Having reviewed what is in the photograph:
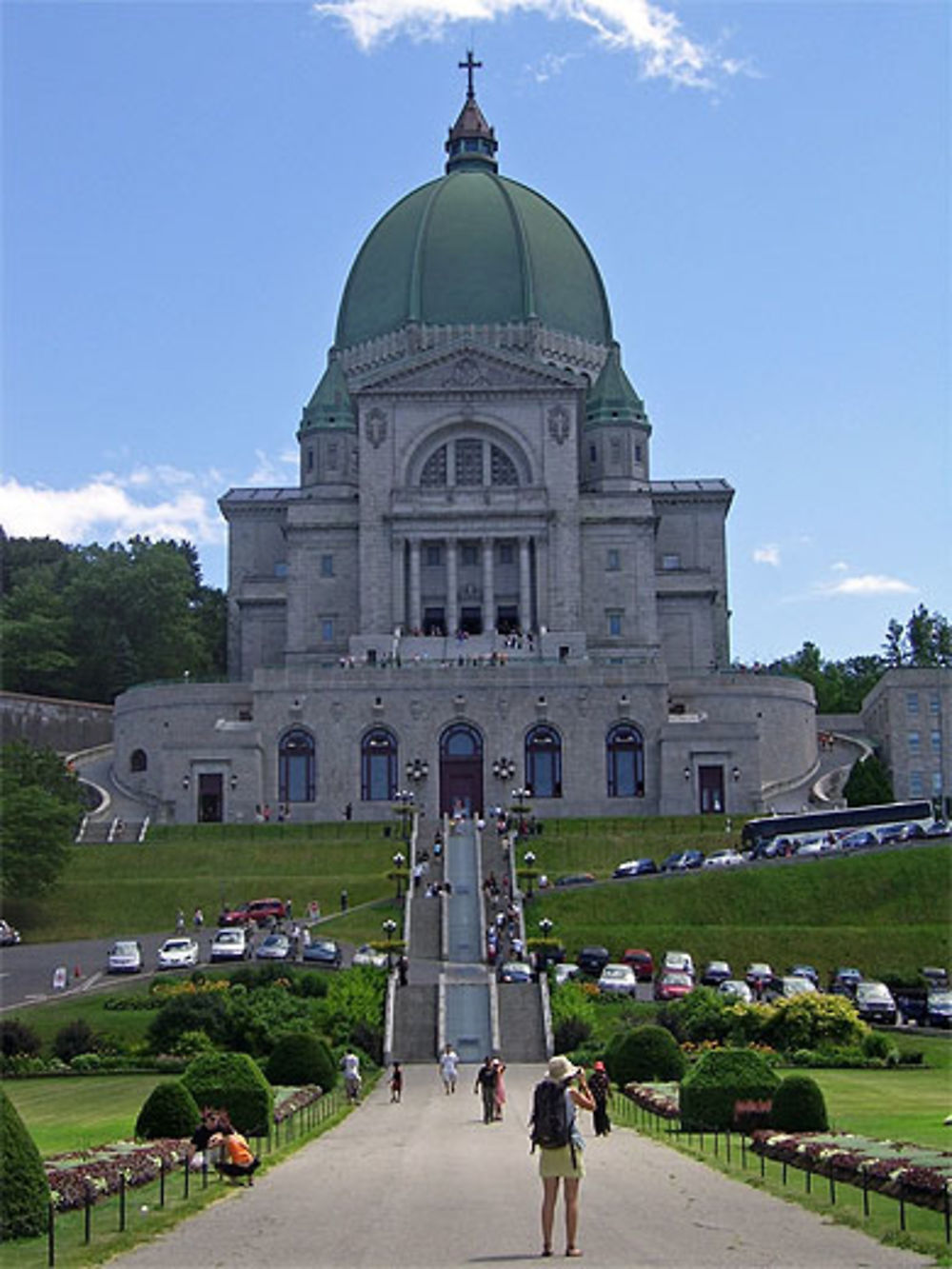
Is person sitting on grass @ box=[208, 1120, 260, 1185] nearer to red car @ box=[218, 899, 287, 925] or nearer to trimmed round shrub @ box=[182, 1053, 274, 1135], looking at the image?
trimmed round shrub @ box=[182, 1053, 274, 1135]

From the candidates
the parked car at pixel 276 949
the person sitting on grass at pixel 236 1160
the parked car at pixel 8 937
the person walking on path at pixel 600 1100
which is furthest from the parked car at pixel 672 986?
the person sitting on grass at pixel 236 1160

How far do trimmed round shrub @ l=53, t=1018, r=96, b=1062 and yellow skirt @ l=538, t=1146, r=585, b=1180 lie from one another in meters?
31.5

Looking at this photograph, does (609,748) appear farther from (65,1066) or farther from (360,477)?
(65,1066)

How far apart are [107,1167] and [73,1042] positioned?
1034 inches

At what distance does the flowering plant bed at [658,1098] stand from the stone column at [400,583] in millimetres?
61818

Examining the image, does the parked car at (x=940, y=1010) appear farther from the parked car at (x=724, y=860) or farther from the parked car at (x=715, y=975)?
the parked car at (x=724, y=860)

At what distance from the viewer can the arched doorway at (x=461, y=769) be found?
9025 centimetres

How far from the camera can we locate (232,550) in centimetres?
11594

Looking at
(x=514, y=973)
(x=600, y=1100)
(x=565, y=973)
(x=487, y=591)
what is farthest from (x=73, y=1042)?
(x=487, y=591)

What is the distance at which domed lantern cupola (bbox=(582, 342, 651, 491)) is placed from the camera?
10856 centimetres

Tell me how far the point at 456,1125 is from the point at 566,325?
8367 centimetres

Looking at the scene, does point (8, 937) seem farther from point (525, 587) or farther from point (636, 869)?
point (525, 587)

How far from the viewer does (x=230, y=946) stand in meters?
63.3

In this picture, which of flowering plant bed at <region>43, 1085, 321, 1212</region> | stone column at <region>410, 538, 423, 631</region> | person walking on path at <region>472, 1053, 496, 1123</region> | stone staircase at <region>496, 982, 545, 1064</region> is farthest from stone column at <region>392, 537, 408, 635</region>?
flowering plant bed at <region>43, 1085, 321, 1212</region>
